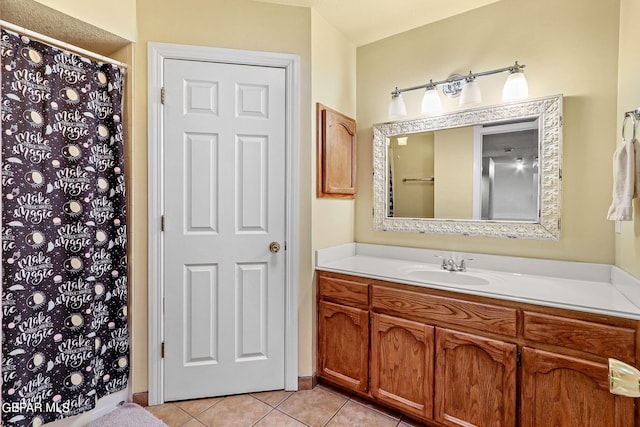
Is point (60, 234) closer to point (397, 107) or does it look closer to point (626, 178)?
point (397, 107)

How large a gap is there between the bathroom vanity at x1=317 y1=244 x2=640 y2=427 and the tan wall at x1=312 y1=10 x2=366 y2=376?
0.29 ft

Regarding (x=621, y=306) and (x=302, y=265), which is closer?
(x=621, y=306)

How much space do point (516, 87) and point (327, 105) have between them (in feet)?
3.78

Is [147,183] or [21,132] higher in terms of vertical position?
[21,132]

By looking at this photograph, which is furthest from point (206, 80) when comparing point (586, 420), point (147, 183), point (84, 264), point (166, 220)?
point (586, 420)

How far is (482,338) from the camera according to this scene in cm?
151

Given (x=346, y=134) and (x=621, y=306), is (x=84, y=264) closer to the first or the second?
(x=346, y=134)

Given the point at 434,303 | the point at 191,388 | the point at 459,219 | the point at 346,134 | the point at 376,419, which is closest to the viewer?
the point at 434,303

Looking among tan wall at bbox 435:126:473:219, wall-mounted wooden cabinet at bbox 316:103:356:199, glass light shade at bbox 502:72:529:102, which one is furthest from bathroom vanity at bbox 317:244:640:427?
glass light shade at bbox 502:72:529:102

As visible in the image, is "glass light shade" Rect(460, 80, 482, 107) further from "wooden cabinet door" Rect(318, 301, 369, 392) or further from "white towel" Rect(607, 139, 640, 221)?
"wooden cabinet door" Rect(318, 301, 369, 392)

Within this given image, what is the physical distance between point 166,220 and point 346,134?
1.37m

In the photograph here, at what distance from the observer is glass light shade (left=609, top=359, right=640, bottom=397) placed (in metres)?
0.69

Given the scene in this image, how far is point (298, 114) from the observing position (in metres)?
2.03
